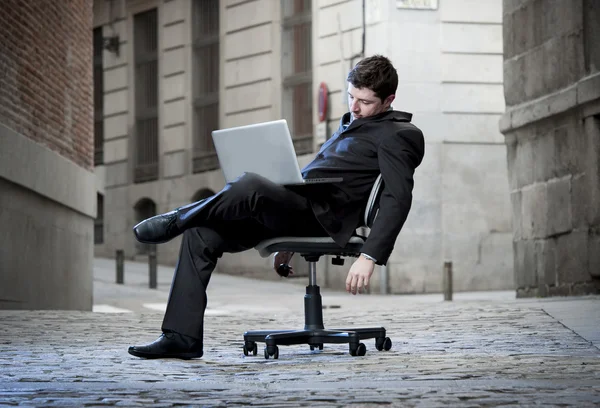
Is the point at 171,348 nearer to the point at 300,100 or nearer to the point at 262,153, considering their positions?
the point at 262,153

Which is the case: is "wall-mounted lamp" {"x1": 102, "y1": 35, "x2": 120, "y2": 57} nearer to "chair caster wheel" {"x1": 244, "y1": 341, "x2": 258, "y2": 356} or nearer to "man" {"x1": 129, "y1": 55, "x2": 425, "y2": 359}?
"chair caster wheel" {"x1": 244, "y1": 341, "x2": 258, "y2": 356}

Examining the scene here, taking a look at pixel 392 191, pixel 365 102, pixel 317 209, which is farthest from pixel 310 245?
pixel 365 102

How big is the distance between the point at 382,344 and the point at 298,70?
53.8ft

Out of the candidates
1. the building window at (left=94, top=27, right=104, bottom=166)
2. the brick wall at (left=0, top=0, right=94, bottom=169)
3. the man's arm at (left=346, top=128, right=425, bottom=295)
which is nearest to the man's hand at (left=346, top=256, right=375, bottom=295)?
the man's arm at (left=346, top=128, right=425, bottom=295)

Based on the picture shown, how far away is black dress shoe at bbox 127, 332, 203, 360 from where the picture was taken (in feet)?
17.1

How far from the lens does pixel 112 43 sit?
2584 cm

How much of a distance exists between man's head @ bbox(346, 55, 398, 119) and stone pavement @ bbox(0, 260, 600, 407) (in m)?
1.16

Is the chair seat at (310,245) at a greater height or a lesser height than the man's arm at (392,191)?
lesser

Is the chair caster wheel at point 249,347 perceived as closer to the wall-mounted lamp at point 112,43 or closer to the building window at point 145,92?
the building window at point 145,92

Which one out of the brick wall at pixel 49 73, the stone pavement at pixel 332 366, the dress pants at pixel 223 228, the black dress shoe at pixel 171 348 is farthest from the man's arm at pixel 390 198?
the brick wall at pixel 49 73

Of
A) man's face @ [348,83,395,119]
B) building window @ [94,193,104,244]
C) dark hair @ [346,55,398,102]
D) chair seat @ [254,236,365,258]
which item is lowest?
chair seat @ [254,236,365,258]

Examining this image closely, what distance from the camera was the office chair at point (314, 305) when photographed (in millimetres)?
5297

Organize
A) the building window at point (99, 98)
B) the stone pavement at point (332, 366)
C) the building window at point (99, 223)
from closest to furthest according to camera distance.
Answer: the stone pavement at point (332, 366), the building window at point (99, 223), the building window at point (99, 98)

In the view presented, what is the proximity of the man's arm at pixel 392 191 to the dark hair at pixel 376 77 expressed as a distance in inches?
8.6
